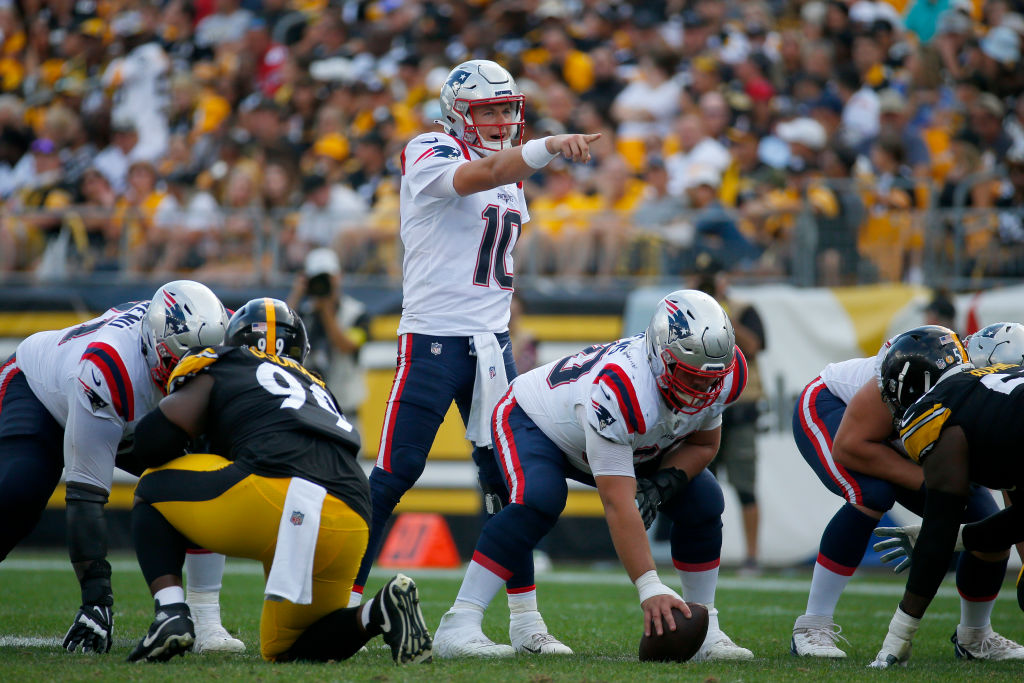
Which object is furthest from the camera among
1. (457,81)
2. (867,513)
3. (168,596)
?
(457,81)

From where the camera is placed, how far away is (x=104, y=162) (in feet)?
45.4

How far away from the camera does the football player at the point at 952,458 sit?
4.14 m

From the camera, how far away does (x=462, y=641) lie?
14.8 ft

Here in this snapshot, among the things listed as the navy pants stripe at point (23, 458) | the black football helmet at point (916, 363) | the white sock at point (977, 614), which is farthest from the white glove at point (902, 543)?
the navy pants stripe at point (23, 458)

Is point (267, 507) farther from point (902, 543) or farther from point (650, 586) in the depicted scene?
point (902, 543)

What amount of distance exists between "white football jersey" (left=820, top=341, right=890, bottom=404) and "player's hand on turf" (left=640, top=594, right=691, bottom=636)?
1502 mm

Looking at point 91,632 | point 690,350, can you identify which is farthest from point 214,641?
point 690,350

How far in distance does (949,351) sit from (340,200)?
7.57 metres

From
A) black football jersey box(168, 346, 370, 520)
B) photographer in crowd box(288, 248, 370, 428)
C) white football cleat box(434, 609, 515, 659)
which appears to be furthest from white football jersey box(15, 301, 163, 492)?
photographer in crowd box(288, 248, 370, 428)

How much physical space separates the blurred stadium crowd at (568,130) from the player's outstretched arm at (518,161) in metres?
4.37

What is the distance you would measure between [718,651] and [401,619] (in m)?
1.34

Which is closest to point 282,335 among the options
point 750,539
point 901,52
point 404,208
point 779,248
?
point 404,208

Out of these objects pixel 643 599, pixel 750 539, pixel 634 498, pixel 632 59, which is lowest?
pixel 750 539

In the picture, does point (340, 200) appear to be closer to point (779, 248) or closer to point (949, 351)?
point (779, 248)
